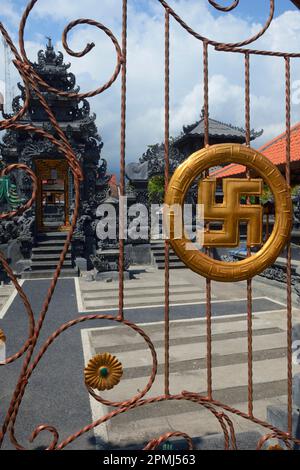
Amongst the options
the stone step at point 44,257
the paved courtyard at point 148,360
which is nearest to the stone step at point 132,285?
the paved courtyard at point 148,360

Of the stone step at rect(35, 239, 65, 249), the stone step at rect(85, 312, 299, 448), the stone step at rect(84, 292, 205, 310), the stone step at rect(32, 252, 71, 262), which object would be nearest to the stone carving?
the stone step at rect(35, 239, 65, 249)

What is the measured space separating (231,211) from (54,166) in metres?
16.8

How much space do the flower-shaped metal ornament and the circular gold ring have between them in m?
0.57

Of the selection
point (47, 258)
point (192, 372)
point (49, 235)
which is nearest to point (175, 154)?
point (49, 235)

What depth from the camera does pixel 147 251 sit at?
16453mm

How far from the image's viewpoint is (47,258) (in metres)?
14.8

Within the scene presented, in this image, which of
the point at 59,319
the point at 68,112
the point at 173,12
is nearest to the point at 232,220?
the point at 173,12

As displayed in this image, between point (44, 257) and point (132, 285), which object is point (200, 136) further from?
point (132, 285)

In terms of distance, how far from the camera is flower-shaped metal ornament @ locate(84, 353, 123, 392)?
59.6 inches

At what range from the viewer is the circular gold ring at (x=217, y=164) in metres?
1.68

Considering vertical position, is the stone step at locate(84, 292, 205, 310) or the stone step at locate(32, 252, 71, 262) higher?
the stone step at locate(32, 252, 71, 262)

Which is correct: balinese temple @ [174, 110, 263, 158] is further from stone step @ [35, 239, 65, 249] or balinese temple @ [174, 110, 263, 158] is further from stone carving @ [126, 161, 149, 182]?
stone step @ [35, 239, 65, 249]

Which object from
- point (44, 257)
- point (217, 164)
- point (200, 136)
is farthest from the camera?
point (200, 136)

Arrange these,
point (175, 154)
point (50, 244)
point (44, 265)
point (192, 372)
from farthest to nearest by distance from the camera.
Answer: point (175, 154), point (50, 244), point (44, 265), point (192, 372)
